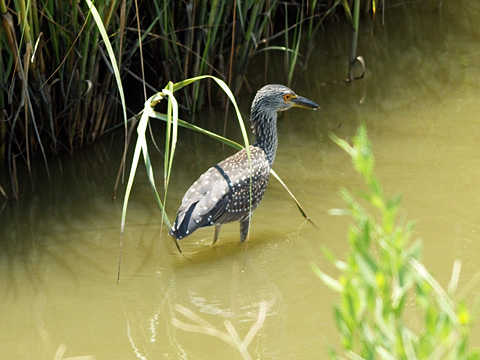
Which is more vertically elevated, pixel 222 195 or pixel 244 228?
pixel 222 195

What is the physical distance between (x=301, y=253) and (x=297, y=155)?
1270mm

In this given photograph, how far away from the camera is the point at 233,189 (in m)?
4.32

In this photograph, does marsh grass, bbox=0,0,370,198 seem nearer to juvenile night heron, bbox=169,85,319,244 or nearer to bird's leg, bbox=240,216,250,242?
juvenile night heron, bbox=169,85,319,244

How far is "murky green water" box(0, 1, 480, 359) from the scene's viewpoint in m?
3.55

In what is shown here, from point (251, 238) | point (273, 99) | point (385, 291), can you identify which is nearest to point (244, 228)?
point (251, 238)

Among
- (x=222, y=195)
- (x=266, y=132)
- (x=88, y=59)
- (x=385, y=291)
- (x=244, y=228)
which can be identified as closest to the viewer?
(x=385, y=291)

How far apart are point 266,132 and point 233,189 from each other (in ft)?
1.91

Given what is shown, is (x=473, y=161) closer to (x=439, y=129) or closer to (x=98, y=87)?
(x=439, y=129)

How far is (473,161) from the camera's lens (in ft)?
16.7

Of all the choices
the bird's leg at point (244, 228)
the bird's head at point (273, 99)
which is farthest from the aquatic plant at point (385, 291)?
the bird's head at point (273, 99)

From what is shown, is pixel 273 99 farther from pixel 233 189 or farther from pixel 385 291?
pixel 385 291

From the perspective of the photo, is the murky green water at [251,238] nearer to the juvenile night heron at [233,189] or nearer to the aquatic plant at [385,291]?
the juvenile night heron at [233,189]

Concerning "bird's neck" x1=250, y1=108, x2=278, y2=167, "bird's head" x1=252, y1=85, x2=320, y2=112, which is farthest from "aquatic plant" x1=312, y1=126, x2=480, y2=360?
"bird's head" x1=252, y1=85, x2=320, y2=112

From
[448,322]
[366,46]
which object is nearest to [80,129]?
[366,46]
